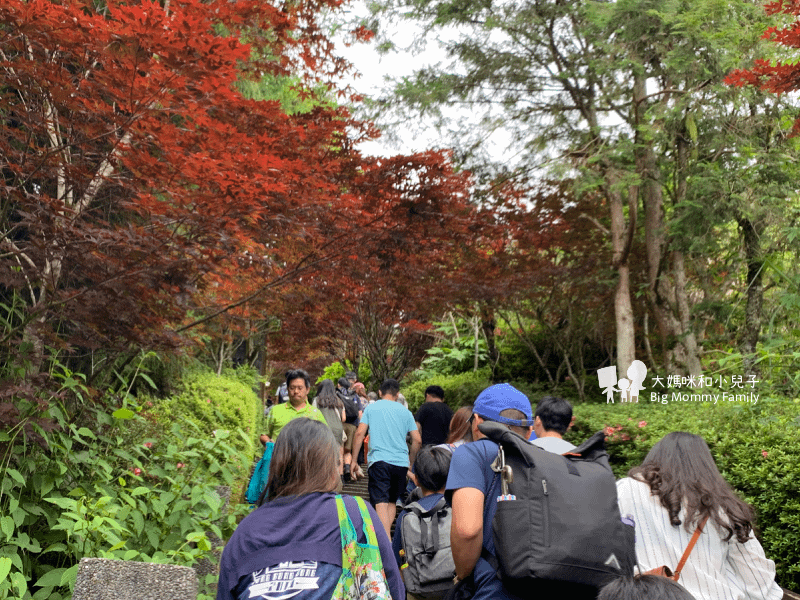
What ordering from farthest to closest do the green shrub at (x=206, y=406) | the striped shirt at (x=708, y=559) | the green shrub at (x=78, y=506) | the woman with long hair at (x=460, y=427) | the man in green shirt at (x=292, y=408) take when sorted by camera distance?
1. the green shrub at (x=206, y=406)
2. the man in green shirt at (x=292, y=408)
3. the woman with long hair at (x=460, y=427)
4. the green shrub at (x=78, y=506)
5. the striped shirt at (x=708, y=559)

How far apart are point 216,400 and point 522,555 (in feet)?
27.2

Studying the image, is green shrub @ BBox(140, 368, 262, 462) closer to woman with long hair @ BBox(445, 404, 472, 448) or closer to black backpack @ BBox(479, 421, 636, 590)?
woman with long hair @ BBox(445, 404, 472, 448)

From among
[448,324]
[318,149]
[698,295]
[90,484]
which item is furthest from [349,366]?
[90,484]

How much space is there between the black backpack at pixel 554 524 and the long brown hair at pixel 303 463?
0.62 metres

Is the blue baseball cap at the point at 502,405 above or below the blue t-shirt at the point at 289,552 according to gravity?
above

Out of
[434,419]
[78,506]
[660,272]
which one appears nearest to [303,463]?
[78,506]

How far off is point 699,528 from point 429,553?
1.50 metres

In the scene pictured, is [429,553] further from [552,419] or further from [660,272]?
[660,272]

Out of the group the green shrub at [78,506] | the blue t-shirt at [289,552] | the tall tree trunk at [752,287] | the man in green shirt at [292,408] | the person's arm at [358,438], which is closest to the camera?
the blue t-shirt at [289,552]

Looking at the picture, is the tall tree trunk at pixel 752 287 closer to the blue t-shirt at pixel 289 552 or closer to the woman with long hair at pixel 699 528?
the woman with long hair at pixel 699 528

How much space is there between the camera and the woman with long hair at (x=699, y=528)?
2.48 meters

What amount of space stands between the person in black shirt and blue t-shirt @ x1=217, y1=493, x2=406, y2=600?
5008mm

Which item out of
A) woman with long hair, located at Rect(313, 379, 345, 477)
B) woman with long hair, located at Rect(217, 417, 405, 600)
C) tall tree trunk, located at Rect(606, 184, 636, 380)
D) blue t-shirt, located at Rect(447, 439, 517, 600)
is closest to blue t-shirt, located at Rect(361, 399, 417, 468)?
woman with long hair, located at Rect(313, 379, 345, 477)

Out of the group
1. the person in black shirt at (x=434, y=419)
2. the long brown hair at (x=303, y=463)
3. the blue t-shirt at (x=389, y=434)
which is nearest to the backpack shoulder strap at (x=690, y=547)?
the long brown hair at (x=303, y=463)
